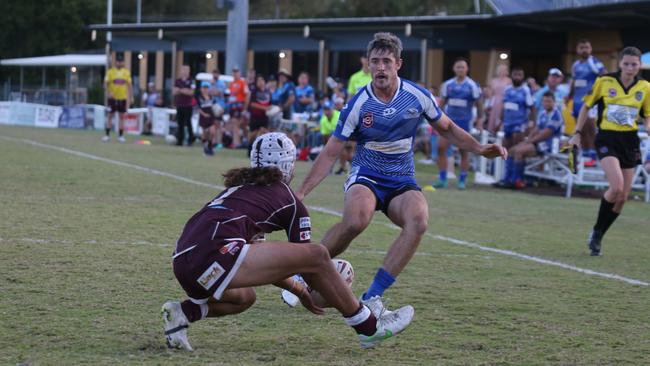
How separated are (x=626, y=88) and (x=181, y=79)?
18.9 metres

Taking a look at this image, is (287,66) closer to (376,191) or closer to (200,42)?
(200,42)

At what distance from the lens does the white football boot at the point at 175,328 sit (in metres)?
6.12

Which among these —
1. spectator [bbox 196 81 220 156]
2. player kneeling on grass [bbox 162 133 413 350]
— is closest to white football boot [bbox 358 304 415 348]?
player kneeling on grass [bbox 162 133 413 350]

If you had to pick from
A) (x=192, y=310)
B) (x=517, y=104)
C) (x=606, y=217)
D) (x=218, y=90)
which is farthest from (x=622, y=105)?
(x=218, y=90)

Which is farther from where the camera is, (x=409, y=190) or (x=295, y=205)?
(x=409, y=190)

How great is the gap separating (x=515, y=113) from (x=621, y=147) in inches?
357

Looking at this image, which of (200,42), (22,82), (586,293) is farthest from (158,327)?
(22,82)

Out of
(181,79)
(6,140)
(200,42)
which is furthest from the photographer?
(200,42)

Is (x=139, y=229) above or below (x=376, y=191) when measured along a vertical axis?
below

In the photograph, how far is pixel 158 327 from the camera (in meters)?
6.77

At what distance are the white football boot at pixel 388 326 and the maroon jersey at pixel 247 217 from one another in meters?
0.68

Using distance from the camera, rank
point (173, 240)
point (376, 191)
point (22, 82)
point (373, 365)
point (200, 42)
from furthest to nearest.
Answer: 1. point (22, 82)
2. point (200, 42)
3. point (173, 240)
4. point (376, 191)
5. point (373, 365)

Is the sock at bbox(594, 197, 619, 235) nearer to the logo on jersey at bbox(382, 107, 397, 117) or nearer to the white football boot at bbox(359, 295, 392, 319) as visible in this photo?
the logo on jersey at bbox(382, 107, 397, 117)

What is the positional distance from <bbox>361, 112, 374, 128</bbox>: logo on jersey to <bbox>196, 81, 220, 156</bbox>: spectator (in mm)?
18201
